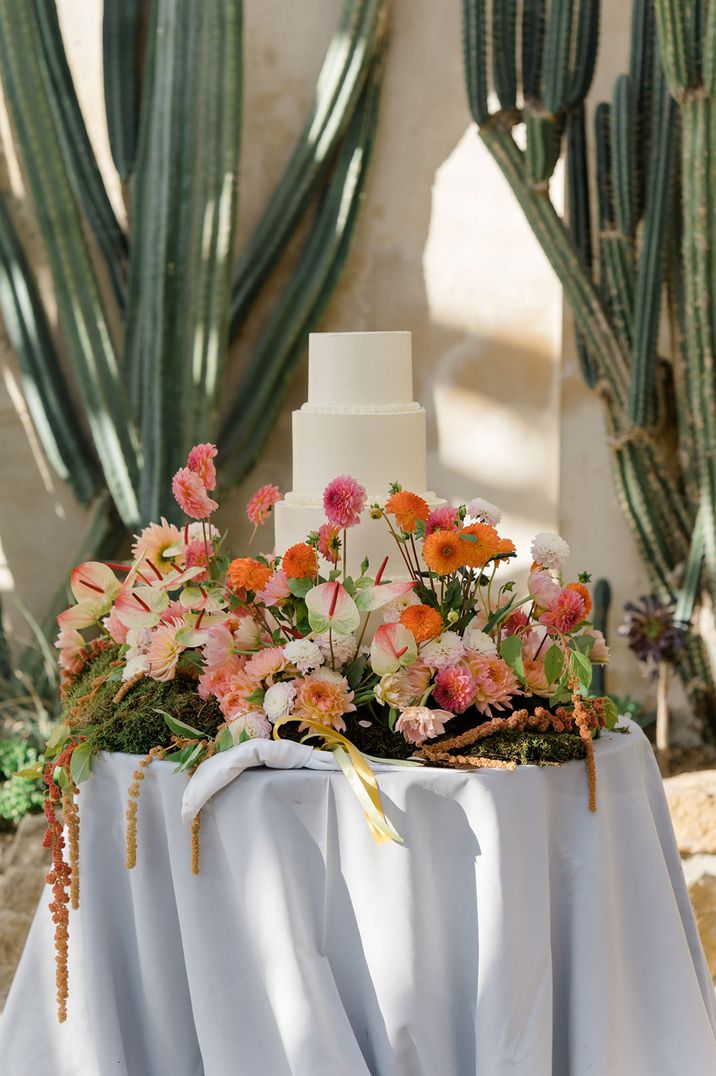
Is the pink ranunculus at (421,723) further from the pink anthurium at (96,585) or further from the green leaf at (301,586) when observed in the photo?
the pink anthurium at (96,585)

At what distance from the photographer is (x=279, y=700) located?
175 centimetres

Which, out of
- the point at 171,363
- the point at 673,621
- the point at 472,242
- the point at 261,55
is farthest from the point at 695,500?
the point at 261,55

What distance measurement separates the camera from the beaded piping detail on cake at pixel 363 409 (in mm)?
2078

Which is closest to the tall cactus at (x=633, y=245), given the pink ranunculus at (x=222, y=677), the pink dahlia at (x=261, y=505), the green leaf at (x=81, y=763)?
the pink dahlia at (x=261, y=505)

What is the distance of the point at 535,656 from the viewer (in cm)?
190

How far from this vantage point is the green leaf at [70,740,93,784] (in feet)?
6.03

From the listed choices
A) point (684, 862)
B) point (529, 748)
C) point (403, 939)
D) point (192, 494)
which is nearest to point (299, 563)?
point (192, 494)

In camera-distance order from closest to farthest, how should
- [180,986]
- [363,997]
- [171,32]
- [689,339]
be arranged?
1. [363,997]
2. [180,986]
3. [689,339]
4. [171,32]

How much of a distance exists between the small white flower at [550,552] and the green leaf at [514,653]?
0.60 feet

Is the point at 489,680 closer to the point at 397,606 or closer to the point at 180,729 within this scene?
the point at 397,606

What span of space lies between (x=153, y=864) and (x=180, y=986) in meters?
0.20

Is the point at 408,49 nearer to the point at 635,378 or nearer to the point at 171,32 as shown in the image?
the point at 171,32

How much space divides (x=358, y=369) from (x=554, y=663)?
0.66 m

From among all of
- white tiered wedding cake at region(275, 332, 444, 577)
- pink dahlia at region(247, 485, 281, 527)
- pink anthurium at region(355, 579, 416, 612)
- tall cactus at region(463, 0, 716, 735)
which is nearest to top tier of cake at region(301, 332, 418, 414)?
white tiered wedding cake at region(275, 332, 444, 577)
